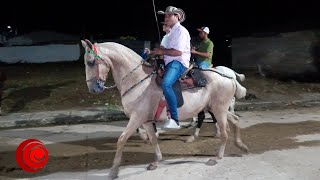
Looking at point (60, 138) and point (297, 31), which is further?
point (297, 31)

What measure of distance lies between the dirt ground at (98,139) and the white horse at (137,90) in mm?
820

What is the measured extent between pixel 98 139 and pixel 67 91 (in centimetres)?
510

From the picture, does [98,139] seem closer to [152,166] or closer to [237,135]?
[152,166]

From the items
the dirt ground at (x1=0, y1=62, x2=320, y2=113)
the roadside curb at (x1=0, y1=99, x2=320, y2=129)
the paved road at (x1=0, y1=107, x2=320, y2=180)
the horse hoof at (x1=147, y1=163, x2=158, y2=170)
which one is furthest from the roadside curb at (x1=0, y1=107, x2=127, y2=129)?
the horse hoof at (x1=147, y1=163, x2=158, y2=170)

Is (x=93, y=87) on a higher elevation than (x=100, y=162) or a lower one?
higher

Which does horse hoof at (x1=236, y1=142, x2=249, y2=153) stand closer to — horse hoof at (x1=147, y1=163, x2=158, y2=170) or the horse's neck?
horse hoof at (x1=147, y1=163, x2=158, y2=170)

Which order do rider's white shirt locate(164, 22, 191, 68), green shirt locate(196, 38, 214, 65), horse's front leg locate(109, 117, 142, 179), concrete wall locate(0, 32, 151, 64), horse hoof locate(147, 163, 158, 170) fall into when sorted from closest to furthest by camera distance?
1. horse's front leg locate(109, 117, 142, 179)
2. rider's white shirt locate(164, 22, 191, 68)
3. horse hoof locate(147, 163, 158, 170)
4. green shirt locate(196, 38, 214, 65)
5. concrete wall locate(0, 32, 151, 64)

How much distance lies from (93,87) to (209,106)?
6.69 ft

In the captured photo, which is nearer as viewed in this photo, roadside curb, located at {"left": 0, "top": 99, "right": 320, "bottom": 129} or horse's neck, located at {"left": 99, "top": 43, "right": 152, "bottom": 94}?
horse's neck, located at {"left": 99, "top": 43, "right": 152, "bottom": 94}

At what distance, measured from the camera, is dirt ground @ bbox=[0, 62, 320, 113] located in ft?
41.9

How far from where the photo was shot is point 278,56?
15969 millimetres

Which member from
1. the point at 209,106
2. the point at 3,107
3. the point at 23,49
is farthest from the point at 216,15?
the point at 209,106

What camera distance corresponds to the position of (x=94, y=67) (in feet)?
20.2

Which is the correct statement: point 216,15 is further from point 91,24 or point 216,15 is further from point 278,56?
point 91,24
